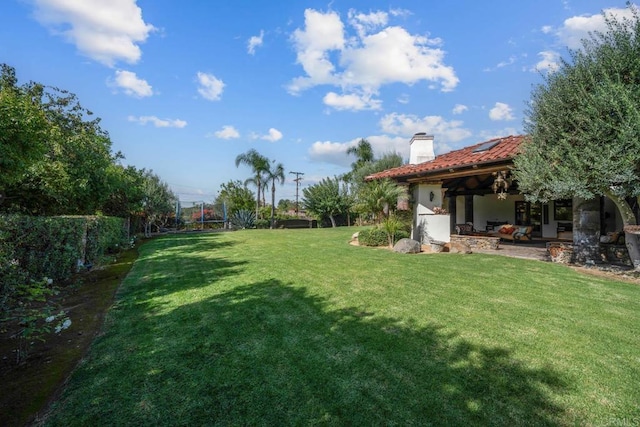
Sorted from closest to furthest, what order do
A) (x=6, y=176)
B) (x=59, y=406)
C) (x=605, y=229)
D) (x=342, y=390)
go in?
(x=59, y=406), (x=342, y=390), (x=6, y=176), (x=605, y=229)

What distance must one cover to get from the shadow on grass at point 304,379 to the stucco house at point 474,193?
8.44 meters

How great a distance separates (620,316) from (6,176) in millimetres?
9360

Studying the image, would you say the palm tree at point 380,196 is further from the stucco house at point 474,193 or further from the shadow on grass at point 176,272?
the shadow on grass at point 176,272

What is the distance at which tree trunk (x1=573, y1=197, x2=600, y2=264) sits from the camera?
8336 millimetres

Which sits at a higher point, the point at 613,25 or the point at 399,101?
the point at 399,101

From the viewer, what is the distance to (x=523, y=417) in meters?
2.21

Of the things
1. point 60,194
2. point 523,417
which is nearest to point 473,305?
point 523,417

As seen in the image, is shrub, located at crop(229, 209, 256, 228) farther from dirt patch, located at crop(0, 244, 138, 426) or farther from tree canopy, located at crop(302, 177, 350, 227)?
dirt patch, located at crop(0, 244, 138, 426)

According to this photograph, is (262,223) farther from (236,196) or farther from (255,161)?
(255,161)

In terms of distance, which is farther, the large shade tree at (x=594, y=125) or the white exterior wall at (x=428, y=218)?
the white exterior wall at (x=428, y=218)

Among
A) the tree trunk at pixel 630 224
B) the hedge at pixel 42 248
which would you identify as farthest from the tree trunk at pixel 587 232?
the hedge at pixel 42 248

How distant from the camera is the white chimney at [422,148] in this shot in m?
14.0

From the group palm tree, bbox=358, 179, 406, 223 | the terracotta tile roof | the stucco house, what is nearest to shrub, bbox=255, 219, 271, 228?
the stucco house

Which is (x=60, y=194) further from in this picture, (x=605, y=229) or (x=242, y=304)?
(x=605, y=229)
